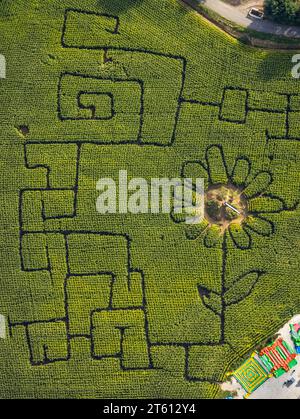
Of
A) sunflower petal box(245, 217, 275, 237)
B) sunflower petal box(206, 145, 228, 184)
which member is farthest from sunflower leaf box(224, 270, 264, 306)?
sunflower petal box(206, 145, 228, 184)

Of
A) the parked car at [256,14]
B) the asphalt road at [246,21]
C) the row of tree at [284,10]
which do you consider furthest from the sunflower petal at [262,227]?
the parked car at [256,14]

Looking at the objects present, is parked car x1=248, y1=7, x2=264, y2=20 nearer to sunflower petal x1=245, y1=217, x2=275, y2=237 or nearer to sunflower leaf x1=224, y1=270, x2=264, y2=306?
sunflower petal x1=245, y1=217, x2=275, y2=237

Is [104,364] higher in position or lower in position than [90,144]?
lower

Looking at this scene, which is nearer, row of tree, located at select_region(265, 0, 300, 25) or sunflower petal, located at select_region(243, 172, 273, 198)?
row of tree, located at select_region(265, 0, 300, 25)

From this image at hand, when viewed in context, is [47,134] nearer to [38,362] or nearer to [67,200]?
[67,200]

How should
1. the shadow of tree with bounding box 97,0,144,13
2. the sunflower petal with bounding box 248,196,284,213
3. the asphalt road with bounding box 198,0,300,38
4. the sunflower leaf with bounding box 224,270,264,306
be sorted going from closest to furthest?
the sunflower leaf with bounding box 224,270,264,306, the sunflower petal with bounding box 248,196,284,213, the asphalt road with bounding box 198,0,300,38, the shadow of tree with bounding box 97,0,144,13

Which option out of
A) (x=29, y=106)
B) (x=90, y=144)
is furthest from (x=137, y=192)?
(x=29, y=106)
